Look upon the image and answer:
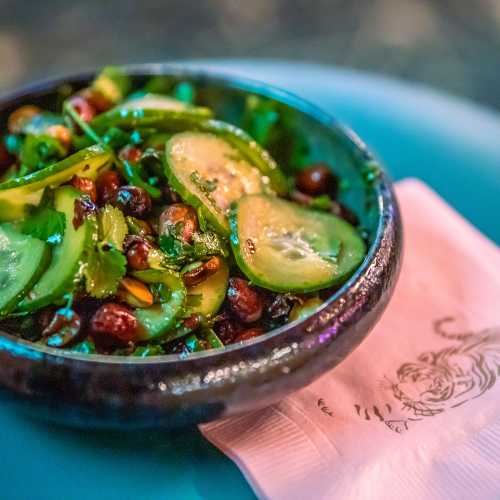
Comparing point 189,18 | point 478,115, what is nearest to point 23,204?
point 478,115

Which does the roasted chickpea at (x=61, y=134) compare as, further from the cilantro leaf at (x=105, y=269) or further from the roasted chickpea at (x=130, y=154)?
the cilantro leaf at (x=105, y=269)

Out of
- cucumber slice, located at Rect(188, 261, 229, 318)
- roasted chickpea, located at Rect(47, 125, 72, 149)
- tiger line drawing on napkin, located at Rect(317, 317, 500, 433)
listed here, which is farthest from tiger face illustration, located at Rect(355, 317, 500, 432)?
roasted chickpea, located at Rect(47, 125, 72, 149)

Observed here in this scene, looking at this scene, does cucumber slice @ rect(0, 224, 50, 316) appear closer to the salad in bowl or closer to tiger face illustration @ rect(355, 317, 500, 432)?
the salad in bowl

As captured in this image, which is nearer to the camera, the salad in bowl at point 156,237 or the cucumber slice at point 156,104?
the salad in bowl at point 156,237

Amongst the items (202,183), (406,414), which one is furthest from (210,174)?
(406,414)

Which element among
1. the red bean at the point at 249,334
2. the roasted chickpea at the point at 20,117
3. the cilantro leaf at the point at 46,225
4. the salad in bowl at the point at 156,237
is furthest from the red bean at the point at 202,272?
the roasted chickpea at the point at 20,117
